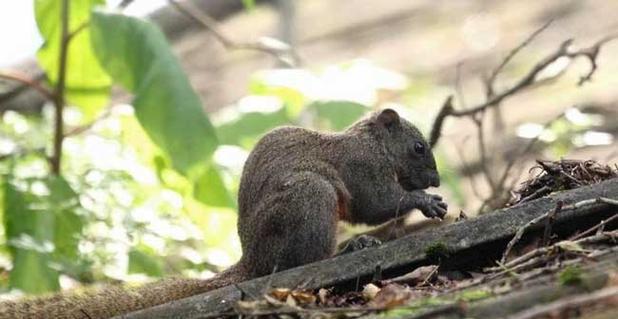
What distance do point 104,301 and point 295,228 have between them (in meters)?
0.86

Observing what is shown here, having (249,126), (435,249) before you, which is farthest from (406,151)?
(435,249)

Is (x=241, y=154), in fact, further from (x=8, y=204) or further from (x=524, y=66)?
(x=524, y=66)

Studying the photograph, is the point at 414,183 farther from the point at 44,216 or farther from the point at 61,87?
the point at 61,87

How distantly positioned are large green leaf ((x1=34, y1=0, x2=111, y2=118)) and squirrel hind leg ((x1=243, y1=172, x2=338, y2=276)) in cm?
270

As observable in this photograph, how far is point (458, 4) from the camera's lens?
49.6 ft

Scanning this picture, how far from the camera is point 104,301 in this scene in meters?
4.96

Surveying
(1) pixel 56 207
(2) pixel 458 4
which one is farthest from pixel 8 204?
(2) pixel 458 4

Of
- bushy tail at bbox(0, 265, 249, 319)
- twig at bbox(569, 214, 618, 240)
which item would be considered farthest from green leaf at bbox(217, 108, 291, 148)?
twig at bbox(569, 214, 618, 240)

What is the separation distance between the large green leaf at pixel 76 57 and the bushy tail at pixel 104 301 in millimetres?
A: 2724

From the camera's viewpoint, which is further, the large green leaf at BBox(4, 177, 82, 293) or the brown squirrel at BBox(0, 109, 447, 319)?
the large green leaf at BBox(4, 177, 82, 293)

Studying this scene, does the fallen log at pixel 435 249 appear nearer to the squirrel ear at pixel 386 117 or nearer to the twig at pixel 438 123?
the squirrel ear at pixel 386 117

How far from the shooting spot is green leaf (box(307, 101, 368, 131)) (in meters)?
7.19

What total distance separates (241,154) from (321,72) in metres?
0.78

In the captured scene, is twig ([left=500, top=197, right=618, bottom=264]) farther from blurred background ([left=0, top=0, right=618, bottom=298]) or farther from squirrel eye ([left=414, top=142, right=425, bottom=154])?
squirrel eye ([left=414, top=142, right=425, bottom=154])
